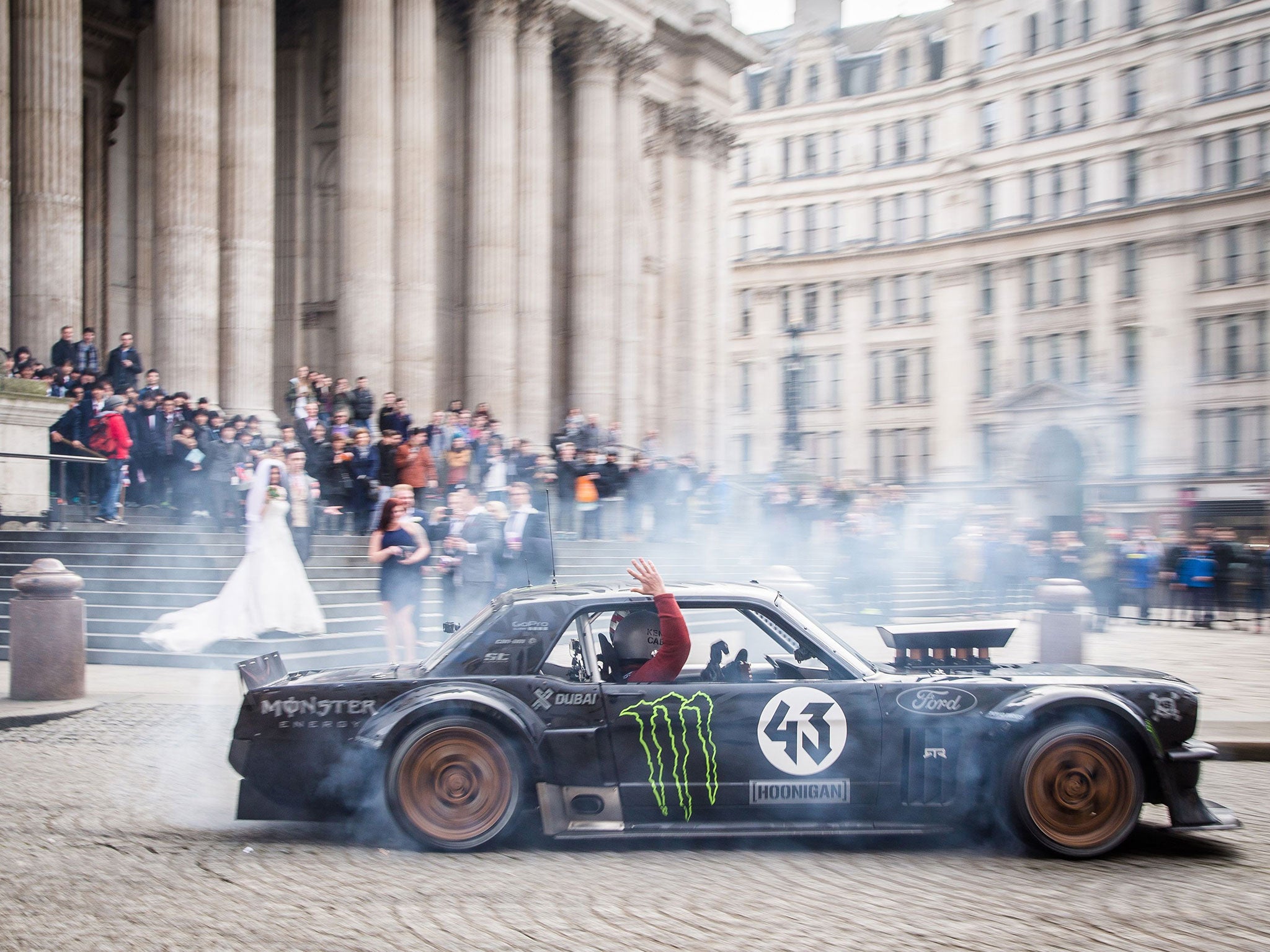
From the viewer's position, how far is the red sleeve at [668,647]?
6.34 m

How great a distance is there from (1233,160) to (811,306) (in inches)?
752

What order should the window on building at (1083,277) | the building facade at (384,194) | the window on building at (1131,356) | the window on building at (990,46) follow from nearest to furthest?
the building facade at (384,194), the window on building at (1131,356), the window on building at (1083,277), the window on building at (990,46)

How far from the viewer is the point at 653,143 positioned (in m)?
39.4

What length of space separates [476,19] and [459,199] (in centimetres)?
403

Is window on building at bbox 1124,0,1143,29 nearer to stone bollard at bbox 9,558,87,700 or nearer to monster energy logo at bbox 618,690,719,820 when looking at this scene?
stone bollard at bbox 9,558,87,700

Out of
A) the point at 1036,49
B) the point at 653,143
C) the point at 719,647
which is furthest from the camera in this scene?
the point at 1036,49

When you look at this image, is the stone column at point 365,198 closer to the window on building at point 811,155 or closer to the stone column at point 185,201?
the stone column at point 185,201

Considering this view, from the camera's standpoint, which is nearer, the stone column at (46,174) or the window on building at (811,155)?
the stone column at (46,174)

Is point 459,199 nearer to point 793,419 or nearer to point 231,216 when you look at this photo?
point 231,216

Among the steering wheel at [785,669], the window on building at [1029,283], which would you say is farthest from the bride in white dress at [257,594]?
the window on building at [1029,283]

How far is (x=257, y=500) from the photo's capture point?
1284 cm

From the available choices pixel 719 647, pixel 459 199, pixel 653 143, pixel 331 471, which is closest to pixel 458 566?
pixel 331 471

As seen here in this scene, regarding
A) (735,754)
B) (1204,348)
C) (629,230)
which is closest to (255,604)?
(735,754)

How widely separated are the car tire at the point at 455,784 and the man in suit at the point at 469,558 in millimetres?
6692
